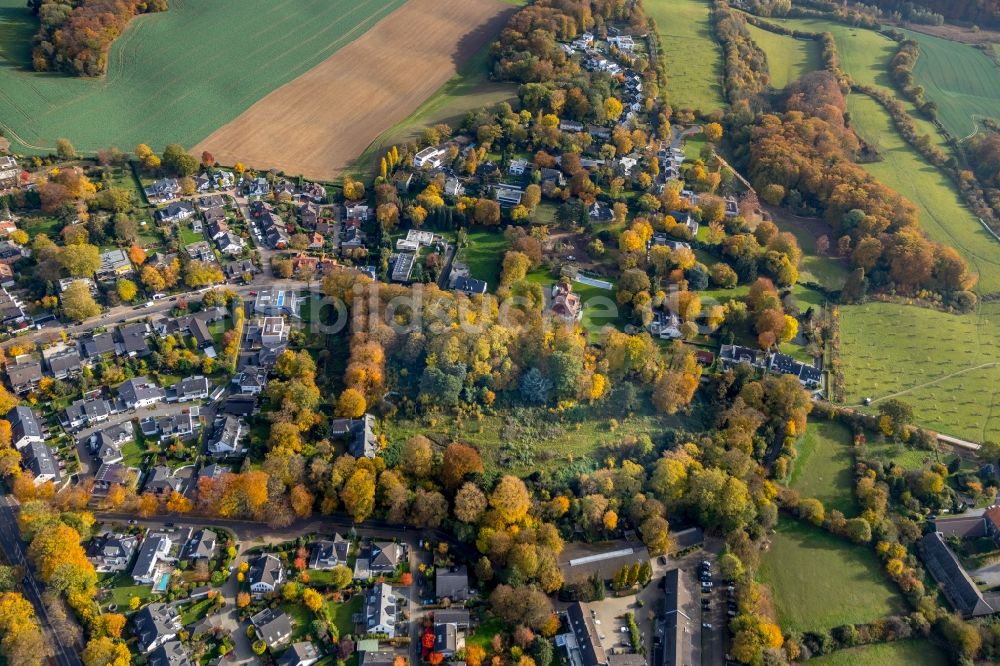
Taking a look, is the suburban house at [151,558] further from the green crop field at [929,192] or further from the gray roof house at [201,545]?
the green crop field at [929,192]

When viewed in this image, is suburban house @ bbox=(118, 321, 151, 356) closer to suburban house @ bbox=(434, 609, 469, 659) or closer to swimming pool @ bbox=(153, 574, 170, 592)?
swimming pool @ bbox=(153, 574, 170, 592)

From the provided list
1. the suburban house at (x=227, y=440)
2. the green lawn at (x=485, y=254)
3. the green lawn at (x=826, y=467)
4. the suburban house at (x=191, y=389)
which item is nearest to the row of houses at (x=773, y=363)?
the green lawn at (x=826, y=467)

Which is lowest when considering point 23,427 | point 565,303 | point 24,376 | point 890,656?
point 890,656

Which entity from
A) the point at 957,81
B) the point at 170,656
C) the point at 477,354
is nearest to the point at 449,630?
the point at 170,656

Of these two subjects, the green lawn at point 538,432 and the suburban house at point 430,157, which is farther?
the suburban house at point 430,157

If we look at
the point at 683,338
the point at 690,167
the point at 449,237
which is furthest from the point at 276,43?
the point at 683,338

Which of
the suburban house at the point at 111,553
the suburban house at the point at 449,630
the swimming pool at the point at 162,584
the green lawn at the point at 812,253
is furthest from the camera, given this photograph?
the green lawn at the point at 812,253

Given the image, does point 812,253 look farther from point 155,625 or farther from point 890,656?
point 155,625
